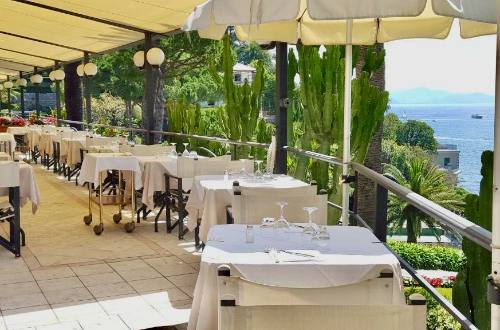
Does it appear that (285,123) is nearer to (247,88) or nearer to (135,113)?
(247,88)

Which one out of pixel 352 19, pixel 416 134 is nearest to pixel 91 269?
pixel 352 19

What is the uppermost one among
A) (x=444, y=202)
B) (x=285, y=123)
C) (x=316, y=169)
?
(x=285, y=123)

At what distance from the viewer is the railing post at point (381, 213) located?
3.17m

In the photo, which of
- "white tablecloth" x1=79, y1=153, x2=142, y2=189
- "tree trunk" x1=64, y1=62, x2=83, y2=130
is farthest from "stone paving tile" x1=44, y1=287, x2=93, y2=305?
"tree trunk" x1=64, y1=62, x2=83, y2=130

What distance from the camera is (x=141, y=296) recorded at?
430 cm

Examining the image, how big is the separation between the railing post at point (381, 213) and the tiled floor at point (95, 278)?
1316mm

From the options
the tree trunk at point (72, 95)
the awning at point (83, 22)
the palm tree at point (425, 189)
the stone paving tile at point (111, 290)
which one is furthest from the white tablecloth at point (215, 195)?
the palm tree at point (425, 189)

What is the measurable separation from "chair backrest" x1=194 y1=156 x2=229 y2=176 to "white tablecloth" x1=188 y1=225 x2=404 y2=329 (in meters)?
3.00

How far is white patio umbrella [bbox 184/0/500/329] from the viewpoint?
2348 millimetres

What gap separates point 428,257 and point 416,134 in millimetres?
47707

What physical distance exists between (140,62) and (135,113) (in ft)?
125

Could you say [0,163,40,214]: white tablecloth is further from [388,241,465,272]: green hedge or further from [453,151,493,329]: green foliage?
[388,241,465,272]: green hedge

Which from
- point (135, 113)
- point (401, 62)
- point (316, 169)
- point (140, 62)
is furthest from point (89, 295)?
point (401, 62)

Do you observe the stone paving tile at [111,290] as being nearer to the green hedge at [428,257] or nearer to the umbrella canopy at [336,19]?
the umbrella canopy at [336,19]
